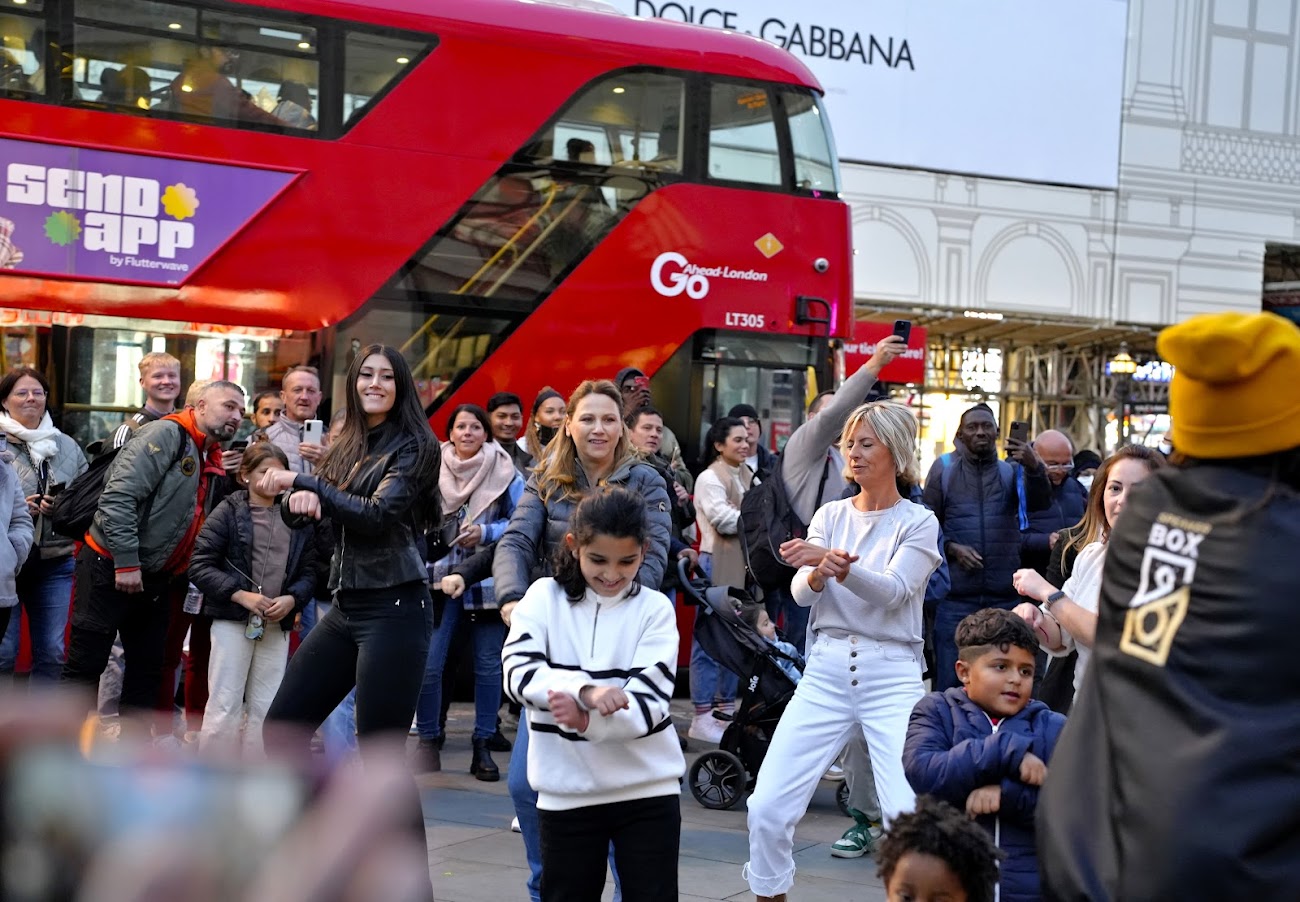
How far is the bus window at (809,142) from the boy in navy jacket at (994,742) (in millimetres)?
7898

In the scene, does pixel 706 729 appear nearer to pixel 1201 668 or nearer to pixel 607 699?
pixel 607 699

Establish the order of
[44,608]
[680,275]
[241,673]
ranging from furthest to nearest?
[680,275]
[44,608]
[241,673]

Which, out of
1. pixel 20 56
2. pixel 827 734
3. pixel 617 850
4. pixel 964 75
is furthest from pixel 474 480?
pixel 964 75

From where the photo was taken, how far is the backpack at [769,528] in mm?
6746

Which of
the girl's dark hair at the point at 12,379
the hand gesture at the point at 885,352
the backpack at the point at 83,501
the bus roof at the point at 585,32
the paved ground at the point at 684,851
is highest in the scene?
the bus roof at the point at 585,32

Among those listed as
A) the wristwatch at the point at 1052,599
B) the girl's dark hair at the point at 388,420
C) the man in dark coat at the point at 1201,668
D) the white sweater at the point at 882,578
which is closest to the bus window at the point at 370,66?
the girl's dark hair at the point at 388,420

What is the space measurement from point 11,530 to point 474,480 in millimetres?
2366

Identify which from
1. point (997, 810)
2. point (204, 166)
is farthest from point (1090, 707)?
point (204, 166)

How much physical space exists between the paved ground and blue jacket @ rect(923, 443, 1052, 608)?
141cm

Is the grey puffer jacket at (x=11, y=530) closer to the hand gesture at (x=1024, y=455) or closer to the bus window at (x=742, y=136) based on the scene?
the hand gesture at (x=1024, y=455)

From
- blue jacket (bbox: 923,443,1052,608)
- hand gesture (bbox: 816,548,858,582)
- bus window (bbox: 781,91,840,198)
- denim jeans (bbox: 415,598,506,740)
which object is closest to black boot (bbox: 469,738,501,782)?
denim jeans (bbox: 415,598,506,740)

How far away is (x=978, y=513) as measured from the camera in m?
8.68

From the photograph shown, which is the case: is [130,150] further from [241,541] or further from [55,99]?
[241,541]

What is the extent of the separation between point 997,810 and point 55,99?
311 inches
